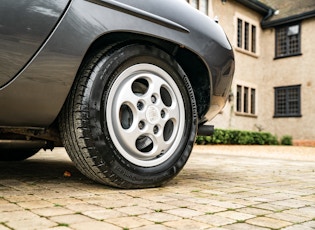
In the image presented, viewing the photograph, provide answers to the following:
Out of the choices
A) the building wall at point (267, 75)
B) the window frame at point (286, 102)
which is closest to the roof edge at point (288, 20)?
the building wall at point (267, 75)

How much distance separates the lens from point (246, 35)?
18.8 m

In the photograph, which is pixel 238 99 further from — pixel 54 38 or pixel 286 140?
pixel 54 38

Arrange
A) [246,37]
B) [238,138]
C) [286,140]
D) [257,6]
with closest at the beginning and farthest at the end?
[238,138] < [286,140] < [257,6] < [246,37]

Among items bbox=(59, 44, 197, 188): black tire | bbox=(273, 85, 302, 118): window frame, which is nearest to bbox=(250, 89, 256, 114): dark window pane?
bbox=(273, 85, 302, 118): window frame

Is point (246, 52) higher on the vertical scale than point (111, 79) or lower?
higher

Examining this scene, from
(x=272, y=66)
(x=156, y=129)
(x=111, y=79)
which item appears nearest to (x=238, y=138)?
(x=272, y=66)

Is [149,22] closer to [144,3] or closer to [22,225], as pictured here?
[144,3]

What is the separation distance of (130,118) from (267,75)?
18.1 m

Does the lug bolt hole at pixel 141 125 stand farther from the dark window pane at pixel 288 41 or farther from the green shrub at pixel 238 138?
the dark window pane at pixel 288 41

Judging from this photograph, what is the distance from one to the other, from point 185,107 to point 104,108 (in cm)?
66

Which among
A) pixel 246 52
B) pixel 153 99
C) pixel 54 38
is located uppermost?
pixel 246 52

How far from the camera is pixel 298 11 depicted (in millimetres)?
18906

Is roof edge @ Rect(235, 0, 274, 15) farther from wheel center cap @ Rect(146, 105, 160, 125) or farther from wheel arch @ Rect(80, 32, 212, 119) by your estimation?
wheel center cap @ Rect(146, 105, 160, 125)

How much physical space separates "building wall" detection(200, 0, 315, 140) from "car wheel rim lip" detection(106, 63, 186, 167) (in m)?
13.8
